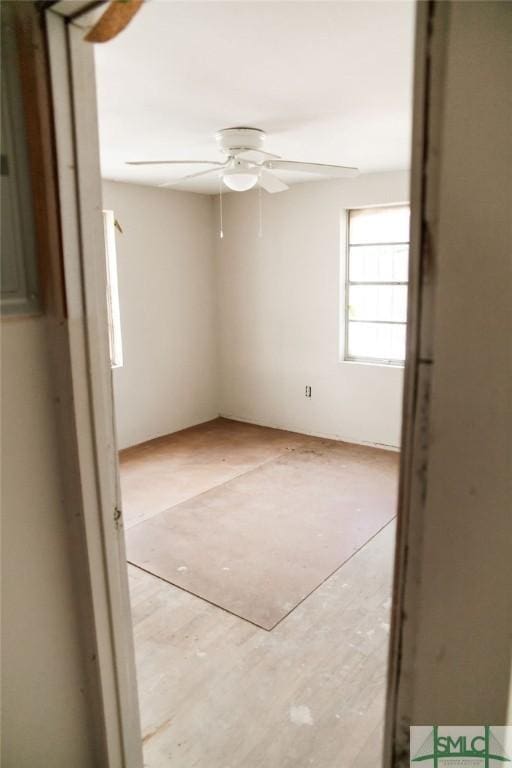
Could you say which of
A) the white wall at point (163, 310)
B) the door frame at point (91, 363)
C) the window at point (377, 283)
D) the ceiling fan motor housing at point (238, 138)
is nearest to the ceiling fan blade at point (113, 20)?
the door frame at point (91, 363)

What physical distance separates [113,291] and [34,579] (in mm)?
3752

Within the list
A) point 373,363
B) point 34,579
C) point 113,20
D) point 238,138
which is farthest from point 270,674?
point 373,363

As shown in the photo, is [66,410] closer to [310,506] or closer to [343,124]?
[343,124]

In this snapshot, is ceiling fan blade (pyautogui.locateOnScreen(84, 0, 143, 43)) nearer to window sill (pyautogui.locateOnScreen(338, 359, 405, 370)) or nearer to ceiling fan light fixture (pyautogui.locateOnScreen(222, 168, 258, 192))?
ceiling fan light fixture (pyautogui.locateOnScreen(222, 168, 258, 192))

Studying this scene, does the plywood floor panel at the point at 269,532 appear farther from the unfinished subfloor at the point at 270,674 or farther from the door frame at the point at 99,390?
the door frame at the point at 99,390

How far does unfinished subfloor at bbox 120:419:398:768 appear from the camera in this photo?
1.78 meters

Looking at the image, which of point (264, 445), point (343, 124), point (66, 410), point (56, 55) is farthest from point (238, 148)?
point (264, 445)

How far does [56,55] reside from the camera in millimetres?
1037

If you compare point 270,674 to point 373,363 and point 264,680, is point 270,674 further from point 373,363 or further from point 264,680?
point 373,363

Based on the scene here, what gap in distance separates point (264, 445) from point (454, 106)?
14.3 ft

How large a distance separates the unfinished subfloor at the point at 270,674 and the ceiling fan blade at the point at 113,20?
2.12 metres

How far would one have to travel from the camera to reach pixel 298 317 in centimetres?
504
